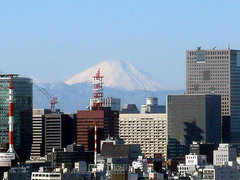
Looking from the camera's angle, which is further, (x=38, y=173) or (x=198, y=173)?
(x=198, y=173)

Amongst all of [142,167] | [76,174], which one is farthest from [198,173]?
[76,174]

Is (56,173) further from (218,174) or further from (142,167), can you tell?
(142,167)

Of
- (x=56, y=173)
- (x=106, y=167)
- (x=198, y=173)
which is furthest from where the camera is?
(x=106, y=167)

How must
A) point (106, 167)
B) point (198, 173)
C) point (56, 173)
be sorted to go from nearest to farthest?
point (56, 173) → point (198, 173) → point (106, 167)

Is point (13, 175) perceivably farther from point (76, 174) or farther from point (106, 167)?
point (106, 167)

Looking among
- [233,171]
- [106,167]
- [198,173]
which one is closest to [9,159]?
[106,167]

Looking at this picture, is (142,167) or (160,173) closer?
(160,173)

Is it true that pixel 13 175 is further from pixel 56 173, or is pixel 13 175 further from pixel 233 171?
pixel 233 171

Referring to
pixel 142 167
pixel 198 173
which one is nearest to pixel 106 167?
pixel 142 167
